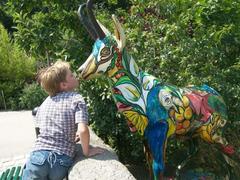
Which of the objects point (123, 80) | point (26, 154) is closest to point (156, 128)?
point (123, 80)

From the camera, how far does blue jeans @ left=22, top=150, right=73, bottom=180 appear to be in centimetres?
367

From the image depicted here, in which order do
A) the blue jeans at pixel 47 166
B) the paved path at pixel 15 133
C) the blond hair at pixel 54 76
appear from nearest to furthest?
the blue jeans at pixel 47 166, the blond hair at pixel 54 76, the paved path at pixel 15 133

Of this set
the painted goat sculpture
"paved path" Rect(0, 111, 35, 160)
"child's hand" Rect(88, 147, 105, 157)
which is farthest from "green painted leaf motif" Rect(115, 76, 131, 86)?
"paved path" Rect(0, 111, 35, 160)

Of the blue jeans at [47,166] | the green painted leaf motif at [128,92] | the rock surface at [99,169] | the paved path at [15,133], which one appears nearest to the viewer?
the rock surface at [99,169]

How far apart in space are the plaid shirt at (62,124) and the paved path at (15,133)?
3587 millimetres

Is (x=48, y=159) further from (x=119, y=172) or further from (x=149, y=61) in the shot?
(x=149, y=61)

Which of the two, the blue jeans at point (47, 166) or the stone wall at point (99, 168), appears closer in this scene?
the stone wall at point (99, 168)

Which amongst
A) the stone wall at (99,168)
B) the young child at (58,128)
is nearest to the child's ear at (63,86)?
the young child at (58,128)

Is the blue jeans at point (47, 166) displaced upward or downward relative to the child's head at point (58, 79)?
downward

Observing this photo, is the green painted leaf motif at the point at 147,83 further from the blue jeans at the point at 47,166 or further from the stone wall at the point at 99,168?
the blue jeans at the point at 47,166

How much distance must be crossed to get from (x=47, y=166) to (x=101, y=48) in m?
1.03

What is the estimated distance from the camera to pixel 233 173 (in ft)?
15.9

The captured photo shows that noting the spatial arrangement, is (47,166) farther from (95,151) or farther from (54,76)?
(54,76)

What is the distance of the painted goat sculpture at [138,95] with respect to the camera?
149 inches
